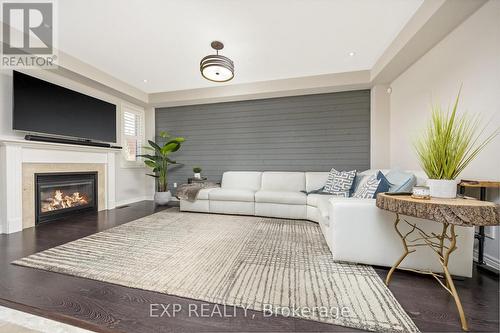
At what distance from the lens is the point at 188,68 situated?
11.8ft

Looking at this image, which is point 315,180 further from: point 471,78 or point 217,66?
point 217,66

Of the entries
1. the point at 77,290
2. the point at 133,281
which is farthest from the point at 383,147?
the point at 77,290

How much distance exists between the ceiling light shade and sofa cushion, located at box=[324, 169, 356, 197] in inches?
96.6

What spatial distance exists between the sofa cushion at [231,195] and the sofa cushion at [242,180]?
1.73ft

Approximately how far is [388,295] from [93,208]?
15.9ft

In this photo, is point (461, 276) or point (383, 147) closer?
point (461, 276)

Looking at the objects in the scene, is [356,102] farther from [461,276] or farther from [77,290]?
[77,290]

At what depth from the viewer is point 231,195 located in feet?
12.2

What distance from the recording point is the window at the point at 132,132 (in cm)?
471

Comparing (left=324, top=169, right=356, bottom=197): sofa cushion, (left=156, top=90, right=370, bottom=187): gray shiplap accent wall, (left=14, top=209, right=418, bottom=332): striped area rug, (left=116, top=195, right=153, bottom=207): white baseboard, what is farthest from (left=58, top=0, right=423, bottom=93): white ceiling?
(left=116, top=195, right=153, bottom=207): white baseboard

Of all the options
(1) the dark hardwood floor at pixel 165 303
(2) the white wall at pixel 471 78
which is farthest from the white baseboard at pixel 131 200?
(2) the white wall at pixel 471 78

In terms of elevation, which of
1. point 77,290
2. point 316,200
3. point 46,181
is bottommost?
point 77,290

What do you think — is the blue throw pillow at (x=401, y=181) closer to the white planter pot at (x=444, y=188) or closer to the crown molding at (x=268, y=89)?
the white planter pot at (x=444, y=188)

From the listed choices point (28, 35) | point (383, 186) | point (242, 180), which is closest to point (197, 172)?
point (242, 180)
